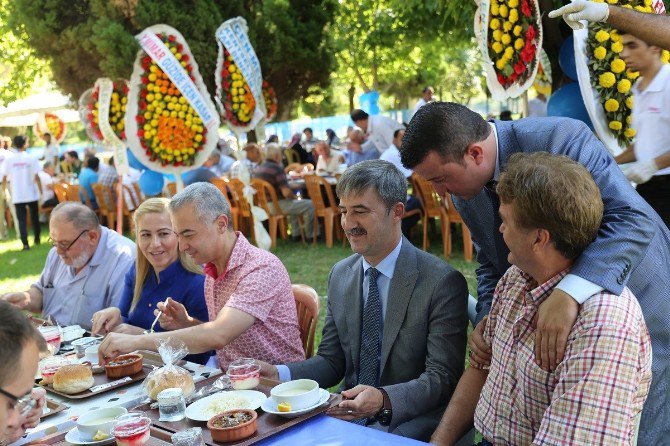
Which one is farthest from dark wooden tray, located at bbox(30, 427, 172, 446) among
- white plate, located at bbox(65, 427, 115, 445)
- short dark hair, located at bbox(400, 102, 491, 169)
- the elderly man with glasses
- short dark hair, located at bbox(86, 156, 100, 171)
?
short dark hair, located at bbox(86, 156, 100, 171)

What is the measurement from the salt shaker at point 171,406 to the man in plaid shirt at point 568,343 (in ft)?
3.25

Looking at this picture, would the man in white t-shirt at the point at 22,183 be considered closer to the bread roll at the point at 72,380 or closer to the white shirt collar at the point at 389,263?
the bread roll at the point at 72,380

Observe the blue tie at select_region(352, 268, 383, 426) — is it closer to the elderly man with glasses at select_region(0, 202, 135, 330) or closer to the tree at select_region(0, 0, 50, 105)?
the elderly man with glasses at select_region(0, 202, 135, 330)

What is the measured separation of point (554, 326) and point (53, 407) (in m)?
1.85

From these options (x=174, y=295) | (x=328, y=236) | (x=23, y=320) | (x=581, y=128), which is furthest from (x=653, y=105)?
(x=328, y=236)

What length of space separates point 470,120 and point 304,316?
5.17ft

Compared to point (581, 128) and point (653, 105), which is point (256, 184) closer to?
point (653, 105)

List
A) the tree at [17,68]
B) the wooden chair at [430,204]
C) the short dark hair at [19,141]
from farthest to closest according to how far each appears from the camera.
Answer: the tree at [17,68], the short dark hair at [19,141], the wooden chair at [430,204]

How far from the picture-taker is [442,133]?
97.0 inches

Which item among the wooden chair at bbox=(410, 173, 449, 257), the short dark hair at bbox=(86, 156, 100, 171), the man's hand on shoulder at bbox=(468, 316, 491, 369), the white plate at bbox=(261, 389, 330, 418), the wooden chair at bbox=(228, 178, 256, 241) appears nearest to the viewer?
the white plate at bbox=(261, 389, 330, 418)

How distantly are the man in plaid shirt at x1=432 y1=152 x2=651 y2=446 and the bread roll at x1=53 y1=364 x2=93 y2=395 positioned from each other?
1.54m

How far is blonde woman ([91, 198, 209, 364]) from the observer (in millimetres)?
3736

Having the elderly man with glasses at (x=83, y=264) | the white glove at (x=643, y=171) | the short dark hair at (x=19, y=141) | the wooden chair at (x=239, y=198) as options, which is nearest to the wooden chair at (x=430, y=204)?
the wooden chair at (x=239, y=198)

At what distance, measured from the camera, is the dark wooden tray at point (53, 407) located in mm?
2530
